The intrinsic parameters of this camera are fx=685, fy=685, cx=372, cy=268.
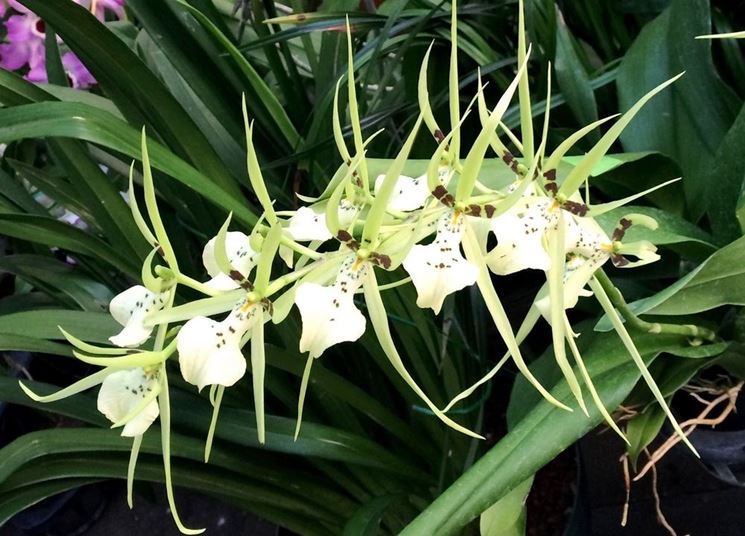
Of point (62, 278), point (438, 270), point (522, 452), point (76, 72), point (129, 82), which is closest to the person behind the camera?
point (438, 270)

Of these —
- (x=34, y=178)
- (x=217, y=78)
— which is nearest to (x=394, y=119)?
(x=217, y=78)

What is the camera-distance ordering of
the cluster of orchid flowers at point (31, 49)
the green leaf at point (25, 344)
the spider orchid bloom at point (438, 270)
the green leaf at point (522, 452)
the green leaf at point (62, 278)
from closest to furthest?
1. the spider orchid bloom at point (438, 270)
2. the green leaf at point (522, 452)
3. the green leaf at point (25, 344)
4. the green leaf at point (62, 278)
5. the cluster of orchid flowers at point (31, 49)

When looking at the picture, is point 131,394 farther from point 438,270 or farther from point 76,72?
point 76,72

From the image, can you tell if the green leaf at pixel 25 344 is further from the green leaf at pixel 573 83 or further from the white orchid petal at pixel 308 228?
the green leaf at pixel 573 83

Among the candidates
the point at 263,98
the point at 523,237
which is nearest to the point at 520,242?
the point at 523,237

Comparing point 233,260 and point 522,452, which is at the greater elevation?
point 233,260

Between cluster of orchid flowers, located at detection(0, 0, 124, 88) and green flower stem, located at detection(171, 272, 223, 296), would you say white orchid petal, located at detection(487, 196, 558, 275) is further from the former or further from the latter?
cluster of orchid flowers, located at detection(0, 0, 124, 88)

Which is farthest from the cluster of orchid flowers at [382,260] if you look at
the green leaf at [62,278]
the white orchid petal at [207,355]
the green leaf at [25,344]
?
the green leaf at [62,278]

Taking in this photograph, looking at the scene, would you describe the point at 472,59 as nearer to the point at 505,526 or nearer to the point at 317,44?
the point at 317,44
